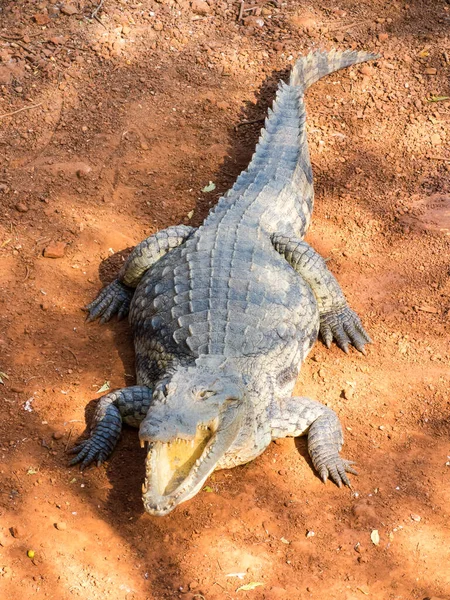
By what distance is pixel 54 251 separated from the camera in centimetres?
557

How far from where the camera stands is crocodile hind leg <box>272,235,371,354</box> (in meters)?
5.17

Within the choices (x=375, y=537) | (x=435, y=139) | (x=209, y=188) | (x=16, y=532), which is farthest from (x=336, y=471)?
(x=435, y=139)

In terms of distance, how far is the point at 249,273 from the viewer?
4828 mm

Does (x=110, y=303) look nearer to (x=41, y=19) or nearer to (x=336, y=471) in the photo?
(x=336, y=471)

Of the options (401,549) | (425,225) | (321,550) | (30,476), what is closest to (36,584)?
(30,476)

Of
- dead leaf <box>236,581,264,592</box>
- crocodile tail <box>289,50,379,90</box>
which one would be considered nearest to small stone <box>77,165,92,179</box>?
crocodile tail <box>289,50,379,90</box>

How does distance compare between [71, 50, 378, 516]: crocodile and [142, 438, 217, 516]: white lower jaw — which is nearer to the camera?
[142, 438, 217, 516]: white lower jaw

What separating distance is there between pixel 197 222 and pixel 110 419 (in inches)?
82.5

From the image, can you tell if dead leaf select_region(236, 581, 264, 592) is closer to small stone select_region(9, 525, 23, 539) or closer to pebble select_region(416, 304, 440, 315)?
small stone select_region(9, 525, 23, 539)

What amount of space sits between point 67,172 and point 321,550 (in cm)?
369

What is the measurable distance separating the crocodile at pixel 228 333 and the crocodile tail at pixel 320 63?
3.64ft

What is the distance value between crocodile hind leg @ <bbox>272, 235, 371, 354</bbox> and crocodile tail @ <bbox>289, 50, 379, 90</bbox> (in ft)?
6.84

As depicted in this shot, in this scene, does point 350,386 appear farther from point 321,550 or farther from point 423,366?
point 321,550

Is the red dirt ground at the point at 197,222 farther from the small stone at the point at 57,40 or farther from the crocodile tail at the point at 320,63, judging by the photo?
the crocodile tail at the point at 320,63
